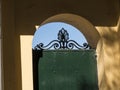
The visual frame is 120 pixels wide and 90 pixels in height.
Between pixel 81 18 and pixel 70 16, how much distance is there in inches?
8.6

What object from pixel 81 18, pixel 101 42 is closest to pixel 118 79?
pixel 101 42

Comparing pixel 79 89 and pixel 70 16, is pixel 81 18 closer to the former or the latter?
pixel 70 16

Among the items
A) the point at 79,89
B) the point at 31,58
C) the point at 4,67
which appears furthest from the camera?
the point at 79,89

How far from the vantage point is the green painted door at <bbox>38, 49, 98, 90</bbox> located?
24.4ft

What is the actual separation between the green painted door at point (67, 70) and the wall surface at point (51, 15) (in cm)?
25

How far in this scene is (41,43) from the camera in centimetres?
751

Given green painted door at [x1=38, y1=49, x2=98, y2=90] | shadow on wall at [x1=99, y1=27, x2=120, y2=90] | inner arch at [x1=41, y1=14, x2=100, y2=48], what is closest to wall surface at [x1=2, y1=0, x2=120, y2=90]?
shadow on wall at [x1=99, y1=27, x2=120, y2=90]

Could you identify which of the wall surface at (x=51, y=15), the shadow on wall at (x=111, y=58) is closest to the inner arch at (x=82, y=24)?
the wall surface at (x=51, y=15)

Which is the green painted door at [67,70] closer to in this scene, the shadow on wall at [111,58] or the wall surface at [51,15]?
the wall surface at [51,15]

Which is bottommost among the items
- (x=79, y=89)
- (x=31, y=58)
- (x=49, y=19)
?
(x=79, y=89)

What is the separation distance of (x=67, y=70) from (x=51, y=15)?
1105 millimetres

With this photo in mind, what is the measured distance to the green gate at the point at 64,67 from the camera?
741cm

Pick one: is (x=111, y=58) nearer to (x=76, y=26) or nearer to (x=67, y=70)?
(x=67, y=70)

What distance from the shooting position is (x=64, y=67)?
24.8 feet
